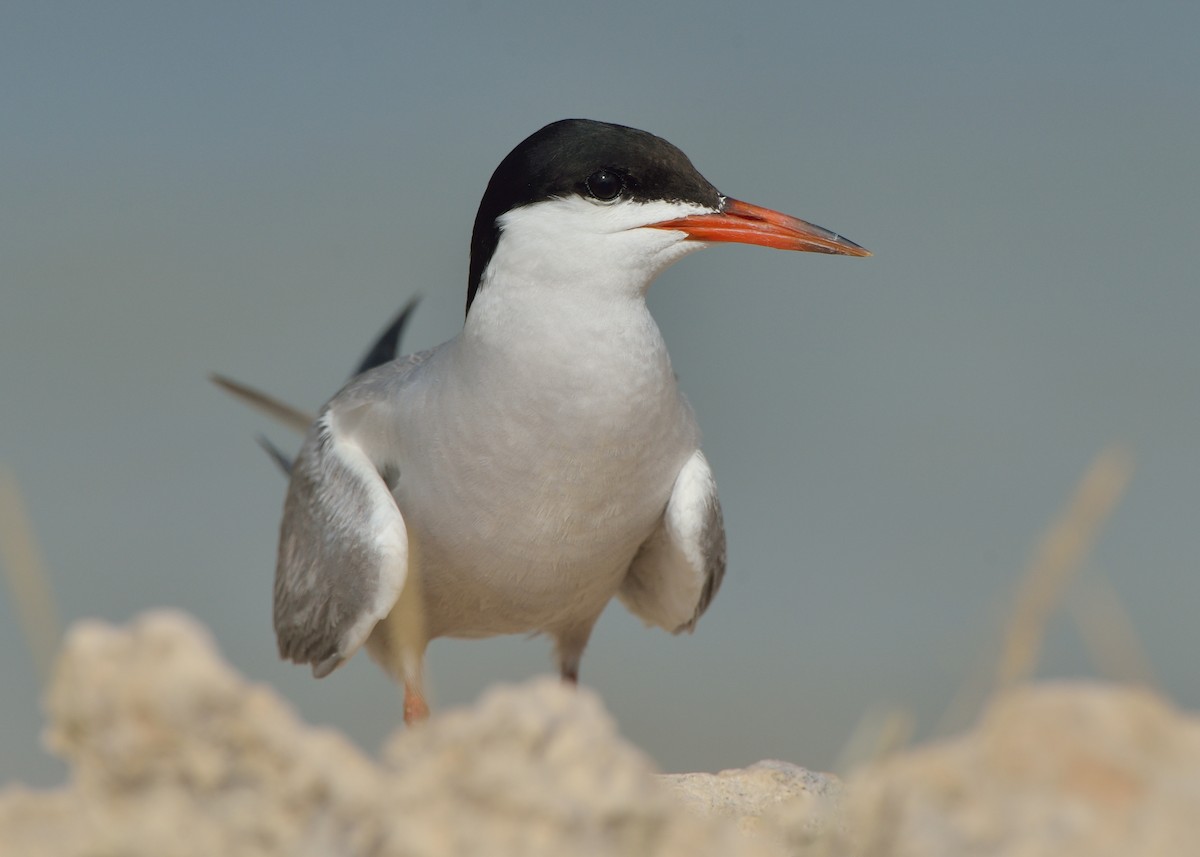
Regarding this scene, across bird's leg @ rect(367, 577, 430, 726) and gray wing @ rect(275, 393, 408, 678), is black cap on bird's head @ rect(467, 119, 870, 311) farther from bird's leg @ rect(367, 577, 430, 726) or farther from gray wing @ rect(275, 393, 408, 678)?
bird's leg @ rect(367, 577, 430, 726)

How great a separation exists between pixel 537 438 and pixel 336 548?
0.94 m

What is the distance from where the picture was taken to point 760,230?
4547mm

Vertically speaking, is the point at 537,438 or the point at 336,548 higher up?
the point at 537,438

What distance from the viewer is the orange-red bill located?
445 centimetres

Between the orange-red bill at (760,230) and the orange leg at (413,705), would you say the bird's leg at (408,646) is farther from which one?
the orange-red bill at (760,230)

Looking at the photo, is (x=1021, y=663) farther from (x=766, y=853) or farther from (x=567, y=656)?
(x=567, y=656)

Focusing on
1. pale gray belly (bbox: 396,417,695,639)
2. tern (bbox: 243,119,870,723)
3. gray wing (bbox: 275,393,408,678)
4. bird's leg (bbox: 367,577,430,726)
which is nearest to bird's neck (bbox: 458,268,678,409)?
tern (bbox: 243,119,870,723)

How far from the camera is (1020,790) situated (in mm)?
2031

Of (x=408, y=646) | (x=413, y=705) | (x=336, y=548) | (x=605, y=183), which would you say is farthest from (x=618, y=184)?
(x=413, y=705)

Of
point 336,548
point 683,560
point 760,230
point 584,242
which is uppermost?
point 760,230

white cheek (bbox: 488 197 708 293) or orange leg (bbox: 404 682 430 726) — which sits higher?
white cheek (bbox: 488 197 708 293)

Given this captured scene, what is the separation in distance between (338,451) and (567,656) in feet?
4.08

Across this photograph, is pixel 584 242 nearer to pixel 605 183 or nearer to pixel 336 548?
pixel 605 183

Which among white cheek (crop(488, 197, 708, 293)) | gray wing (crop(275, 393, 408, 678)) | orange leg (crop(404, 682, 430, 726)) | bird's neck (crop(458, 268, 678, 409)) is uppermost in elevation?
white cheek (crop(488, 197, 708, 293))
